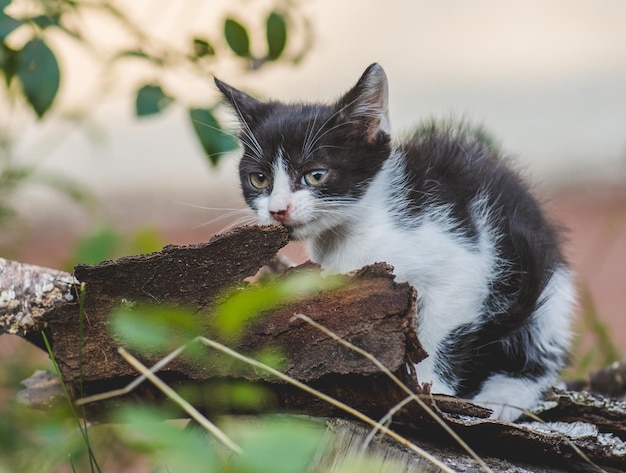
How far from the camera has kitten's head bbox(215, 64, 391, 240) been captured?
1.76 m

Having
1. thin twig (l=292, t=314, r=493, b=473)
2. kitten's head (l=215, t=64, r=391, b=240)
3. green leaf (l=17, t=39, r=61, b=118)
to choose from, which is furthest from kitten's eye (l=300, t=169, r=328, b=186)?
green leaf (l=17, t=39, r=61, b=118)

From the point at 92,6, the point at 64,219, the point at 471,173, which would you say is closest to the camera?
the point at 471,173

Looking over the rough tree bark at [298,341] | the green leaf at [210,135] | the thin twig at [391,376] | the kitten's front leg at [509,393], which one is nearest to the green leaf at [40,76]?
the green leaf at [210,135]

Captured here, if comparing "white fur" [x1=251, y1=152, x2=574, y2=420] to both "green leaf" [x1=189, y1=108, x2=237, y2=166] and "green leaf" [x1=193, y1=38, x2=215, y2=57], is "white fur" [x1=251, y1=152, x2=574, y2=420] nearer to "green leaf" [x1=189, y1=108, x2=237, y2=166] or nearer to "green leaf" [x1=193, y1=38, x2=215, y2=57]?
"green leaf" [x1=189, y1=108, x2=237, y2=166]

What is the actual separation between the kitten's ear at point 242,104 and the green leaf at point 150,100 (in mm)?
184

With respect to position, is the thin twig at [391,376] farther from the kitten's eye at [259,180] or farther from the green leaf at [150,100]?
the green leaf at [150,100]

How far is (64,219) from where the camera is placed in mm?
6395

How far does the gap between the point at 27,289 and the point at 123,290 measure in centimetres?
26

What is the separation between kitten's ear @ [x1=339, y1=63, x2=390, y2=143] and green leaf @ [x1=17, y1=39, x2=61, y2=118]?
0.68 m

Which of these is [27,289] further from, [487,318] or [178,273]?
[487,318]

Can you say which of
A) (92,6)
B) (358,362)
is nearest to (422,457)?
(358,362)

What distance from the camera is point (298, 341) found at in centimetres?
134

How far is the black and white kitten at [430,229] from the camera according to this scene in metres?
1.75

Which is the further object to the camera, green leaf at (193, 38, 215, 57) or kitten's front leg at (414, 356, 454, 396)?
green leaf at (193, 38, 215, 57)
